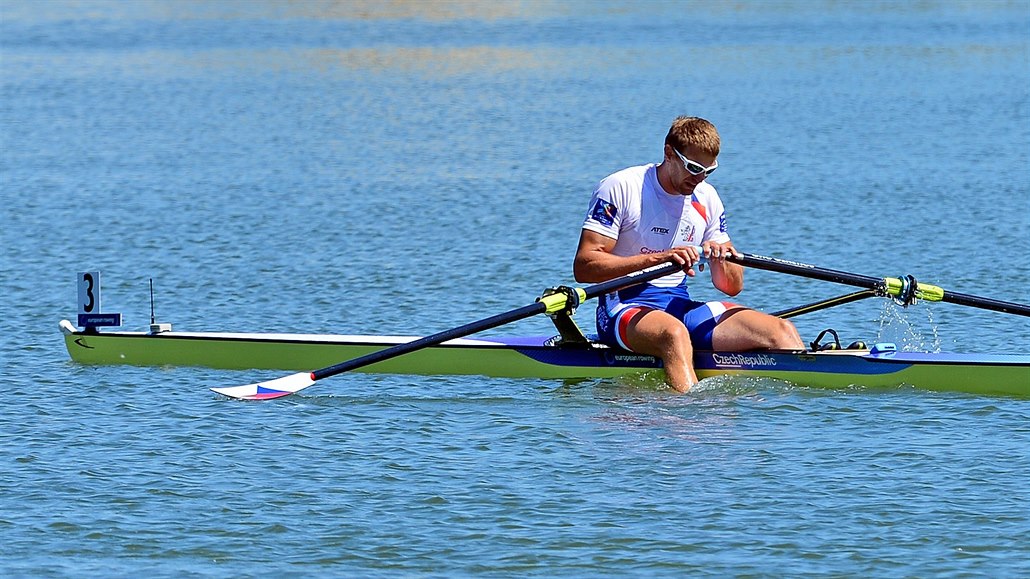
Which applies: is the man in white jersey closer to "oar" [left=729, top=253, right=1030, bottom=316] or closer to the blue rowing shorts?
the blue rowing shorts

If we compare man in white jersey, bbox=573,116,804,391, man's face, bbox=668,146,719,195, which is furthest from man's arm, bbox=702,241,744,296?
man's face, bbox=668,146,719,195

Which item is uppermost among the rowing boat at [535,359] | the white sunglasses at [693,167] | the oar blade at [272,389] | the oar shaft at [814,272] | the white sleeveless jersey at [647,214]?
the white sunglasses at [693,167]

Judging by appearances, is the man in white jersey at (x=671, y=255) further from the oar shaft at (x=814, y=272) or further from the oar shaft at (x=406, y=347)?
the oar shaft at (x=406, y=347)

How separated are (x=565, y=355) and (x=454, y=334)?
0.80 metres

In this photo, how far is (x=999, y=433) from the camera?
8742 mm

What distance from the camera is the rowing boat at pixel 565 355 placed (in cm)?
927

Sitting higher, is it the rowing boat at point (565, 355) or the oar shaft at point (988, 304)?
the oar shaft at point (988, 304)

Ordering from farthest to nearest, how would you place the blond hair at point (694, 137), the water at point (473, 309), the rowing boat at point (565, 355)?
the rowing boat at point (565, 355) → the blond hair at point (694, 137) → the water at point (473, 309)

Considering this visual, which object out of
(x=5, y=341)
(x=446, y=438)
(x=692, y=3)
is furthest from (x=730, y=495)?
(x=692, y=3)

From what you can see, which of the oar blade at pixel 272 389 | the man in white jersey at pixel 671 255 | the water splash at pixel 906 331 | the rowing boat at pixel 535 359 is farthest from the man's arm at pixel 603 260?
the water splash at pixel 906 331

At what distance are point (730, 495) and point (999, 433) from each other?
6.35 feet

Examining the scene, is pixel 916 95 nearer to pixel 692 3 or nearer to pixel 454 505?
pixel 454 505

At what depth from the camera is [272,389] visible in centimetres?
961

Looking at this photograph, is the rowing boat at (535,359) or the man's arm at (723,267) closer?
the man's arm at (723,267)
